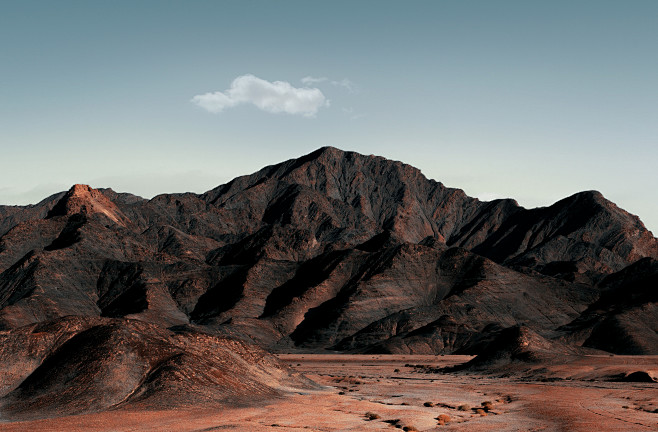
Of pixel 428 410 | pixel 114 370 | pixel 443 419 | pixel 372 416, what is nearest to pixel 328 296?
pixel 428 410

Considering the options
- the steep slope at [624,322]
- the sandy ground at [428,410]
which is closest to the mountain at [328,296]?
the steep slope at [624,322]

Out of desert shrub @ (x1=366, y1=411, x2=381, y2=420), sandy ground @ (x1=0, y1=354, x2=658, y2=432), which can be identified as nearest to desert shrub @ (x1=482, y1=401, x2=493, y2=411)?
sandy ground @ (x1=0, y1=354, x2=658, y2=432)

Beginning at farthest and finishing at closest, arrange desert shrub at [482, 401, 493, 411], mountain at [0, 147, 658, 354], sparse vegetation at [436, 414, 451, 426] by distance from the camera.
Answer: mountain at [0, 147, 658, 354] < desert shrub at [482, 401, 493, 411] < sparse vegetation at [436, 414, 451, 426]

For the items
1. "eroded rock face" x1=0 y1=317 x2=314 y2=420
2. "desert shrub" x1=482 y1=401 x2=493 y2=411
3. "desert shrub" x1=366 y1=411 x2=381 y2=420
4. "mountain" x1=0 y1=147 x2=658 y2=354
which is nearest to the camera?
"desert shrub" x1=366 y1=411 x2=381 y2=420

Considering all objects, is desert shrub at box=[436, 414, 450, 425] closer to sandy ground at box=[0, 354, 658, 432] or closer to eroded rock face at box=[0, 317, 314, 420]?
sandy ground at box=[0, 354, 658, 432]

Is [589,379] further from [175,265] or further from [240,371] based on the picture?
[175,265]

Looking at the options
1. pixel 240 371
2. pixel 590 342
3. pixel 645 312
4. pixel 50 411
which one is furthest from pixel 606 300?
pixel 50 411

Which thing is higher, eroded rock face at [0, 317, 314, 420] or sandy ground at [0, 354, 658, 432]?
eroded rock face at [0, 317, 314, 420]

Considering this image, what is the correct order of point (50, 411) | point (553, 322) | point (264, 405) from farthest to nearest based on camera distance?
point (553, 322) < point (264, 405) < point (50, 411)

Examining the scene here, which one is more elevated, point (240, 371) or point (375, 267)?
point (375, 267)
